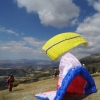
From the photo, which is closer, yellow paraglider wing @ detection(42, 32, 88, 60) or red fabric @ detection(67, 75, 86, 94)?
yellow paraglider wing @ detection(42, 32, 88, 60)

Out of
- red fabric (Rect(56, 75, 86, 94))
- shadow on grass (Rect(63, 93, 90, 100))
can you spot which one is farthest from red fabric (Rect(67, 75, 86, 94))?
shadow on grass (Rect(63, 93, 90, 100))

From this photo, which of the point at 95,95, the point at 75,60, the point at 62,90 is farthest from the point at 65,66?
the point at 95,95

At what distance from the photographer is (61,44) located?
23438 mm

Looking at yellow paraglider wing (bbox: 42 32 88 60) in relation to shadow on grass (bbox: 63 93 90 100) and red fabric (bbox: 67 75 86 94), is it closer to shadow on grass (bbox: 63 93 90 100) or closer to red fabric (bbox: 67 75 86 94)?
red fabric (bbox: 67 75 86 94)

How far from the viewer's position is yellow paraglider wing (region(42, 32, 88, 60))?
74.9ft

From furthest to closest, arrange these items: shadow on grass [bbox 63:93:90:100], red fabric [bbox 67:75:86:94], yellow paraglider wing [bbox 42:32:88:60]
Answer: red fabric [bbox 67:75:86:94]
shadow on grass [bbox 63:93:90:100]
yellow paraglider wing [bbox 42:32:88:60]

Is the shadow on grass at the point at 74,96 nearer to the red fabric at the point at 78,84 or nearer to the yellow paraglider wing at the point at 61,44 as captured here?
the red fabric at the point at 78,84

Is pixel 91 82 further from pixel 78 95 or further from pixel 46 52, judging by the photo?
pixel 46 52

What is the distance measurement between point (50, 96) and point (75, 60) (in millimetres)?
5572

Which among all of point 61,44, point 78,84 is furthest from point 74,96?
point 61,44

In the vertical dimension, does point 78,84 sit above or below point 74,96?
above

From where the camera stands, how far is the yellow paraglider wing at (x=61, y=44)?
22.8m

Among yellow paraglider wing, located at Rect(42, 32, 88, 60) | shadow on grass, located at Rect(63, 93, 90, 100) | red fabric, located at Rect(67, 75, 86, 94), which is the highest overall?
yellow paraglider wing, located at Rect(42, 32, 88, 60)

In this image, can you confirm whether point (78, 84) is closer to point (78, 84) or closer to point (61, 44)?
point (78, 84)
